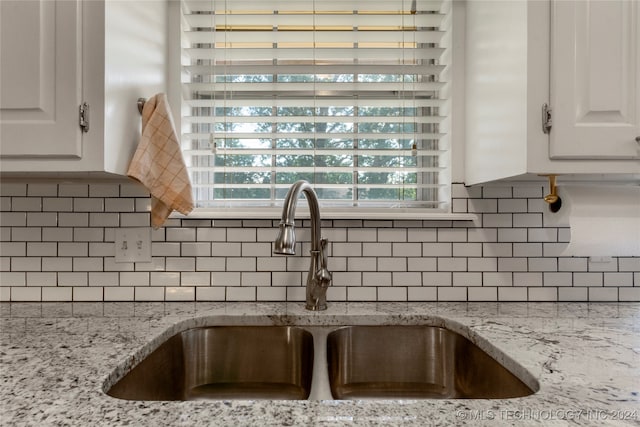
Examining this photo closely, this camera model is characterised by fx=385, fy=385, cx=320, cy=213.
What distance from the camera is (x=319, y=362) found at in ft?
3.43

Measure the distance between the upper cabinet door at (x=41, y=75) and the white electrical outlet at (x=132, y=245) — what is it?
39 centimetres

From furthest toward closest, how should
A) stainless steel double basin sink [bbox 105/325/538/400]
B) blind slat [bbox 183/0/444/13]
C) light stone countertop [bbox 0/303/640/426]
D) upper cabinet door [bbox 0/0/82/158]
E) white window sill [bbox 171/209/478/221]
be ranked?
1. blind slat [bbox 183/0/444/13]
2. white window sill [bbox 171/209/478/221]
3. stainless steel double basin sink [bbox 105/325/538/400]
4. upper cabinet door [bbox 0/0/82/158]
5. light stone countertop [bbox 0/303/640/426]

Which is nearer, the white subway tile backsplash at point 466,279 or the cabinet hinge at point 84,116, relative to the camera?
the cabinet hinge at point 84,116

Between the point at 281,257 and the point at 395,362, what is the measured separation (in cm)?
47

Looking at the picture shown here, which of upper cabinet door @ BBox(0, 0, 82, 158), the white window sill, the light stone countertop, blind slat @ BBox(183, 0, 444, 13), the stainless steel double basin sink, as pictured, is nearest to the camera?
the light stone countertop

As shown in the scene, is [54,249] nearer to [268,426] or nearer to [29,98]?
[29,98]

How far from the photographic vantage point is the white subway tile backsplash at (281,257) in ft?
4.07

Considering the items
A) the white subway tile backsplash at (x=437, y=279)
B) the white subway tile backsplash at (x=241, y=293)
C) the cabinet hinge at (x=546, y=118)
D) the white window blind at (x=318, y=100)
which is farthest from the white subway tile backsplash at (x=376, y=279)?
the cabinet hinge at (x=546, y=118)

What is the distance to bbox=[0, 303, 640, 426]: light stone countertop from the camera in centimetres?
53

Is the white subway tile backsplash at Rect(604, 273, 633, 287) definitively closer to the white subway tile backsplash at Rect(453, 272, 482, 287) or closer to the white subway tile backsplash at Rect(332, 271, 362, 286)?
the white subway tile backsplash at Rect(453, 272, 482, 287)

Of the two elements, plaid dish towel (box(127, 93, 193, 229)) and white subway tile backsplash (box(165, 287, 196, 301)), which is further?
white subway tile backsplash (box(165, 287, 196, 301))

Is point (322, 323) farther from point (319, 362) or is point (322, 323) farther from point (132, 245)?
point (132, 245)

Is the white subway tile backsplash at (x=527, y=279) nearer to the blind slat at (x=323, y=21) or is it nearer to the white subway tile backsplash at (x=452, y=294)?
the white subway tile backsplash at (x=452, y=294)

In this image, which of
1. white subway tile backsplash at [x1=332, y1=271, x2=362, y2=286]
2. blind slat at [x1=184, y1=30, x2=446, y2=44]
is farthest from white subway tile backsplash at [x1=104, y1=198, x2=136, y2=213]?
white subway tile backsplash at [x1=332, y1=271, x2=362, y2=286]
